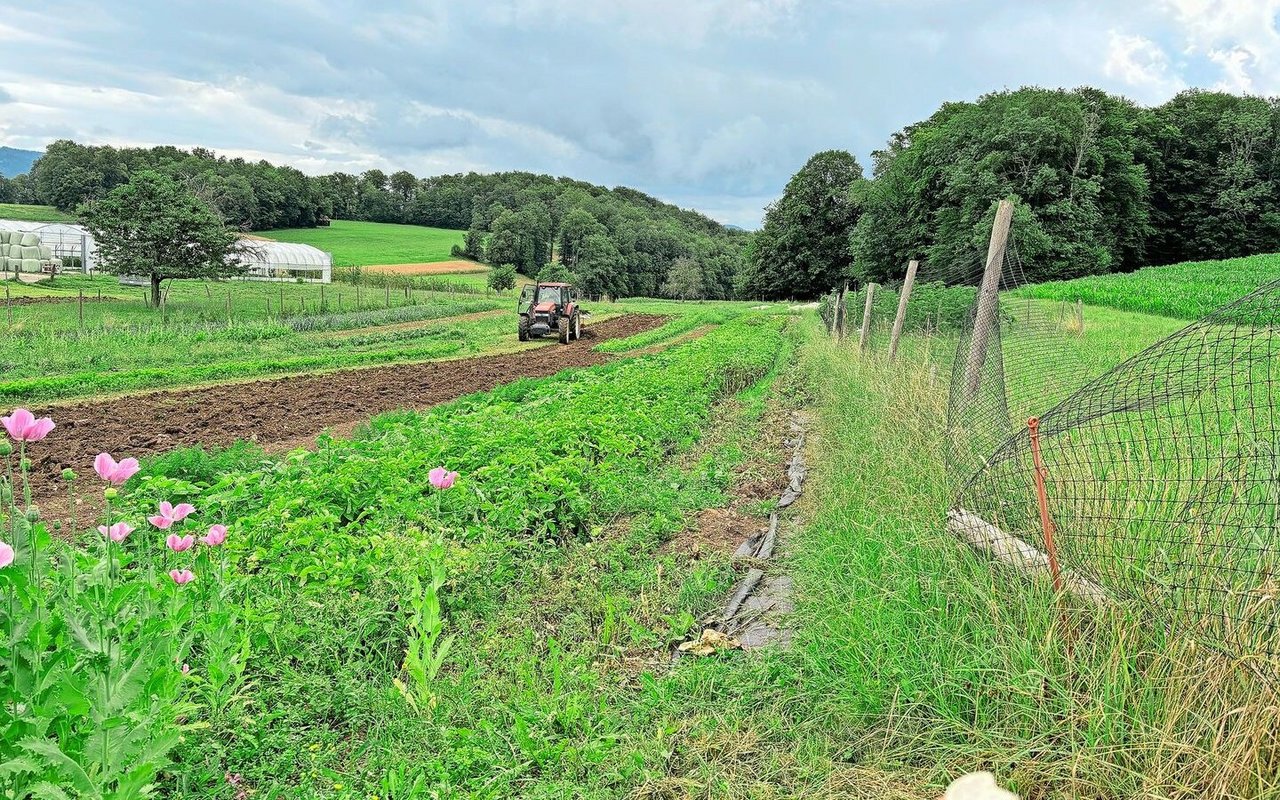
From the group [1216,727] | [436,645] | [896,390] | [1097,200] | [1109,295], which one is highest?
[1097,200]

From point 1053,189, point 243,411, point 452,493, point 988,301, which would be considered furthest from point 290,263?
point 988,301

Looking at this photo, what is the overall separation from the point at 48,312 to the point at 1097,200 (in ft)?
178

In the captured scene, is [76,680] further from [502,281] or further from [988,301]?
[502,281]

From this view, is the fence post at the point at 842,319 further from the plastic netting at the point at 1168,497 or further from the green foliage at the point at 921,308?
the plastic netting at the point at 1168,497

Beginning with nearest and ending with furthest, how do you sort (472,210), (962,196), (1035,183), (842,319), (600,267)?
(842,319) → (1035,183) → (962,196) → (600,267) → (472,210)

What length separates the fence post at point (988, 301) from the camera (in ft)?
17.6

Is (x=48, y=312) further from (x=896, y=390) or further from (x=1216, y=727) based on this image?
(x=1216, y=727)

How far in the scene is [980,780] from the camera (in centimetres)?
97

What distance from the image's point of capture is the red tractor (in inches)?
974

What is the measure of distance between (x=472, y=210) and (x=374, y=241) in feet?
83.3

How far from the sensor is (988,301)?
5.43 metres

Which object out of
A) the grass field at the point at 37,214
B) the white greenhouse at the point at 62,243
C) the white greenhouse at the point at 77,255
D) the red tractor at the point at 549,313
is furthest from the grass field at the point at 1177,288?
the grass field at the point at 37,214

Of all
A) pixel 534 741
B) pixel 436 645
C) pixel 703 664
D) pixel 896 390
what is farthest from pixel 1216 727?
pixel 896 390

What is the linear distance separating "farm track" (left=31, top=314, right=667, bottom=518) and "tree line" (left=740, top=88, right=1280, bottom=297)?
29.6 m
